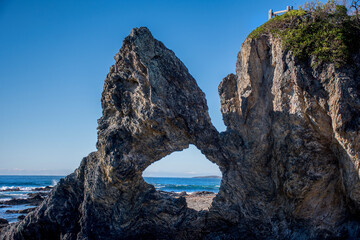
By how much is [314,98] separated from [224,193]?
5297 millimetres

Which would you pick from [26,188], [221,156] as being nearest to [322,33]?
[221,156]

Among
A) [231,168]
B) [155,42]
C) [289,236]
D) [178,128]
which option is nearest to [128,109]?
[178,128]

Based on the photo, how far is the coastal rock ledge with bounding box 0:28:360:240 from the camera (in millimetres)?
10172

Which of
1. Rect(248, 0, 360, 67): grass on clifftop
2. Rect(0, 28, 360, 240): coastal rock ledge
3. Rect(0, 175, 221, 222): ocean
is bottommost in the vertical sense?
Rect(0, 175, 221, 222): ocean

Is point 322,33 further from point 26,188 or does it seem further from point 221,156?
point 26,188

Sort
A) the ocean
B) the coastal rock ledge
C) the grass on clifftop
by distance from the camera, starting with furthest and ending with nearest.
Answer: the ocean, the coastal rock ledge, the grass on clifftop

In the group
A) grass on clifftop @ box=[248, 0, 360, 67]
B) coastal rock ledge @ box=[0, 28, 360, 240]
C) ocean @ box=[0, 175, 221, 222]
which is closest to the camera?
grass on clifftop @ box=[248, 0, 360, 67]

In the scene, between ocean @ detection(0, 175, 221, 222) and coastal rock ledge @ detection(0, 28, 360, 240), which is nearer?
coastal rock ledge @ detection(0, 28, 360, 240)

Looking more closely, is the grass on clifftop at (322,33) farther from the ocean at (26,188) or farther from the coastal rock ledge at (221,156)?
the ocean at (26,188)

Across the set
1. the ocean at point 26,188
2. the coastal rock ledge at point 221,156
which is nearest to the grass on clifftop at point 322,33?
the coastal rock ledge at point 221,156

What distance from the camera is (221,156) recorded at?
38.8 ft

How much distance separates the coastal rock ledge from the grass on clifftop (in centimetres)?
44

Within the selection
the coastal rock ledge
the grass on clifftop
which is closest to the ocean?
the coastal rock ledge

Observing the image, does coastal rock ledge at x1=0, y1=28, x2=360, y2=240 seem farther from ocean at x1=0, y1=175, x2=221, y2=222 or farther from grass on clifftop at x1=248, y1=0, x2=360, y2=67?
ocean at x1=0, y1=175, x2=221, y2=222
